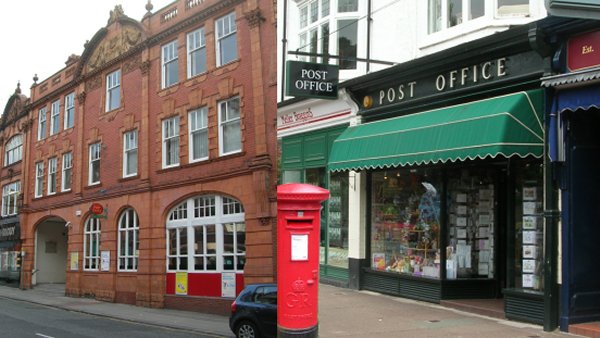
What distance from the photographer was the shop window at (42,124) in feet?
18.8

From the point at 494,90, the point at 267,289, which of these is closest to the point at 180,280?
the point at 267,289

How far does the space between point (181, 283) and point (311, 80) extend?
22.9 feet

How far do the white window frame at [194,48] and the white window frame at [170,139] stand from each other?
36cm

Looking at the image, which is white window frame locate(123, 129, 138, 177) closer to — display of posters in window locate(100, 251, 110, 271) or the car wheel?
display of posters in window locate(100, 251, 110, 271)

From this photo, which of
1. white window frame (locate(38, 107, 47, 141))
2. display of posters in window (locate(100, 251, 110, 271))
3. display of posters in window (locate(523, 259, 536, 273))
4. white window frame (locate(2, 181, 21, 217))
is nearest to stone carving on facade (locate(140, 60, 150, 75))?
display of posters in window (locate(100, 251, 110, 271))

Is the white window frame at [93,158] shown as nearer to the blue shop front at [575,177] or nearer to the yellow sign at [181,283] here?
the yellow sign at [181,283]

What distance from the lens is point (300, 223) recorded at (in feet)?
16.9

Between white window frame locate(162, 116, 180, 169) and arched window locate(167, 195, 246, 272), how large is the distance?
15.6 inches

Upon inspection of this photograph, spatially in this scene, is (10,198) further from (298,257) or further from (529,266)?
(529,266)

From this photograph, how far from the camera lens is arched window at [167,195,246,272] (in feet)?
11.6

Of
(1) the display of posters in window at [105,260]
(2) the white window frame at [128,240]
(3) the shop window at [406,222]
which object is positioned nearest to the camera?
(2) the white window frame at [128,240]

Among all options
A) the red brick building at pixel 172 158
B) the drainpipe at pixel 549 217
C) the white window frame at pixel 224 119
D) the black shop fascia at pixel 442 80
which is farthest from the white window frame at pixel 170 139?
the black shop fascia at pixel 442 80

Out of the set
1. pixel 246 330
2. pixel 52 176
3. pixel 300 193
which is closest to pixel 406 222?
pixel 300 193

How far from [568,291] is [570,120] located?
2176mm
